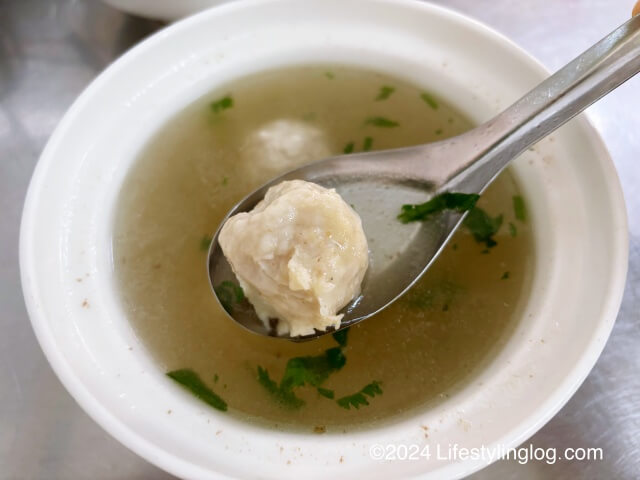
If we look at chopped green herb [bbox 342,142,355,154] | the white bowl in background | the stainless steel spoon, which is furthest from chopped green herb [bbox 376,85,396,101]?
the white bowl in background

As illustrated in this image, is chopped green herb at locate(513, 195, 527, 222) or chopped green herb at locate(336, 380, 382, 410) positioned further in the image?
chopped green herb at locate(513, 195, 527, 222)

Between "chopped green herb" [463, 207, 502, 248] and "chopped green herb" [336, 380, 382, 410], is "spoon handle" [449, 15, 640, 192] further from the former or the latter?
"chopped green herb" [336, 380, 382, 410]

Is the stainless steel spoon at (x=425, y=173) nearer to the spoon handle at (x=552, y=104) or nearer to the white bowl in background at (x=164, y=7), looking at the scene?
the spoon handle at (x=552, y=104)

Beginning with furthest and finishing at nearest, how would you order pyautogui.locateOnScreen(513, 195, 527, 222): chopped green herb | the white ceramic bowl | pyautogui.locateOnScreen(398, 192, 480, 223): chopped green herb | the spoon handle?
pyautogui.locateOnScreen(513, 195, 527, 222): chopped green herb → pyautogui.locateOnScreen(398, 192, 480, 223): chopped green herb → the spoon handle → the white ceramic bowl

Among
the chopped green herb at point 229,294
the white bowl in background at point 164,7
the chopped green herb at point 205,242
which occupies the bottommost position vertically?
the chopped green herb at point 229,294

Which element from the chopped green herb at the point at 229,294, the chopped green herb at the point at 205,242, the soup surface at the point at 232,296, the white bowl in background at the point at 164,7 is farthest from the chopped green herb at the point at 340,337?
the white bowl in background at the point at 164,7

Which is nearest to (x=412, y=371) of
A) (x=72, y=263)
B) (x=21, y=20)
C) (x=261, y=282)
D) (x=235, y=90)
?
(x=261, y=282)

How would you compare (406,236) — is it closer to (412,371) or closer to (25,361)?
(412,371)
